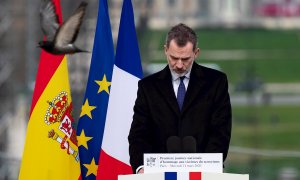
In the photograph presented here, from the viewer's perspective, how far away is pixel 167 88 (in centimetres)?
762

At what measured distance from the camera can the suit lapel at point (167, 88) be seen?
7613 millimetres

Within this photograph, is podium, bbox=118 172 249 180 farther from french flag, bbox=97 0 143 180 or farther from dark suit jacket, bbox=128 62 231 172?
french flag, bbox=97 0 143 180

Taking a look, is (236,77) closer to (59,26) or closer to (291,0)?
(291,0)

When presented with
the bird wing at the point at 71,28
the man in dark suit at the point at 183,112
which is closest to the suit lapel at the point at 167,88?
the man in dark suit at the point at 183,112

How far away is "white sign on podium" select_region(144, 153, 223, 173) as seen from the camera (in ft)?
23.4

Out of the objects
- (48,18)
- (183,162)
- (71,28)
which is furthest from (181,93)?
(48,18)

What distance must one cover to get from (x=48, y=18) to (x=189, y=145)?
2.31 meters

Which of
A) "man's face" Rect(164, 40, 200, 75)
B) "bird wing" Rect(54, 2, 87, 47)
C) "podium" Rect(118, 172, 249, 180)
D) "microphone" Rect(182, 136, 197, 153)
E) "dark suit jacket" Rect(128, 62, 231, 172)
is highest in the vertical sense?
"bird wing" Rect(54, 2, 87, 47)

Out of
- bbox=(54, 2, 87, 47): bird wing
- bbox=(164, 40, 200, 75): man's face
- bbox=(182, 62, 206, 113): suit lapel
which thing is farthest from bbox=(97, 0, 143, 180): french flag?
bbox=(164, 40, 200, 75): man's face

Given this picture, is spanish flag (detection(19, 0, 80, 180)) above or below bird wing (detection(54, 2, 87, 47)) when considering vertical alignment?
below

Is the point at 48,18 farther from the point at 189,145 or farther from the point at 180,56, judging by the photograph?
the point at 189,145

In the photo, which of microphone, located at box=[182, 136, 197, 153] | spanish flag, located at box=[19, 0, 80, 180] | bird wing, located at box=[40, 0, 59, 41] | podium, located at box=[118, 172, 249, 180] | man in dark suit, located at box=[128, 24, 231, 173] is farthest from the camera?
spanish flag, located at box=[19, 0, 80, 180]

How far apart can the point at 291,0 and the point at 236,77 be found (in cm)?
766

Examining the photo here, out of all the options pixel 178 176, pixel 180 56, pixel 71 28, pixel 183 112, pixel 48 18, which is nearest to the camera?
pixel 178 176
